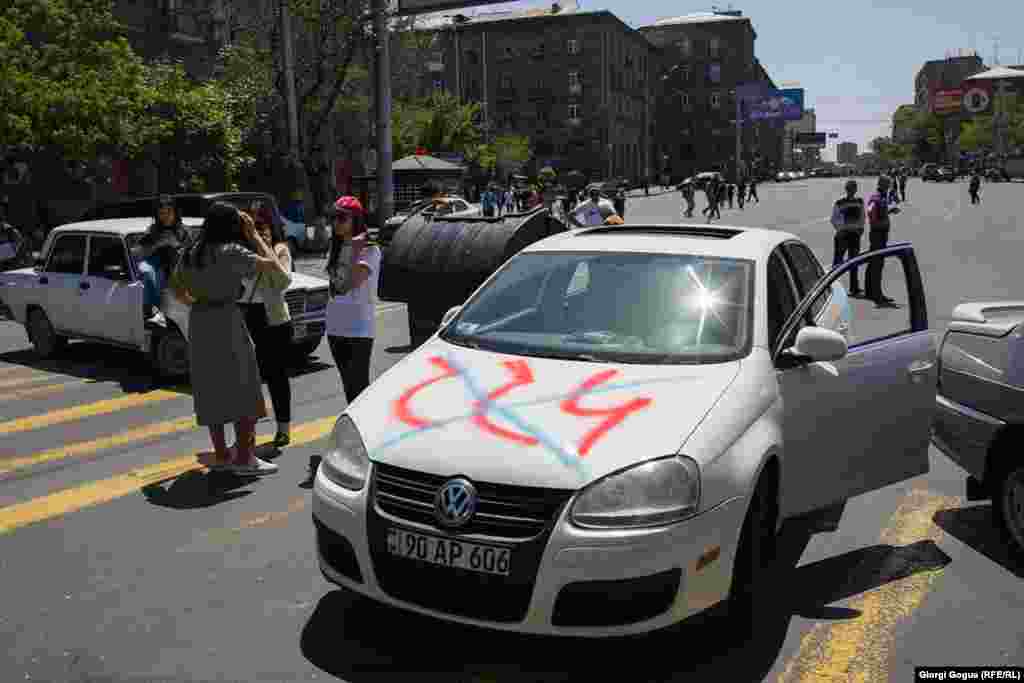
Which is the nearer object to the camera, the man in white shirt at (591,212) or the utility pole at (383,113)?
the man in white shirt at (591,212)

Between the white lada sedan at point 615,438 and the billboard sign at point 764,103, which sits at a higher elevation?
the billboard sign at point 764,103

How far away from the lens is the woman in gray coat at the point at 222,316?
654 cm

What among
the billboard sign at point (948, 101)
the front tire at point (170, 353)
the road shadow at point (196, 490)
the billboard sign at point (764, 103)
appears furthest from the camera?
the billboard sign at point (948, 101)

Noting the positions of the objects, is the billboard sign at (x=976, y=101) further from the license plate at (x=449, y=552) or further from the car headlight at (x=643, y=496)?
the license plate at (x=449, y=552)

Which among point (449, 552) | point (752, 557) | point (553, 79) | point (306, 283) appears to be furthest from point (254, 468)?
point (553, 79)

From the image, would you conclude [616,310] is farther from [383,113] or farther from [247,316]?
[383,113]

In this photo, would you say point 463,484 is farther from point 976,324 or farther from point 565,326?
point 976,324

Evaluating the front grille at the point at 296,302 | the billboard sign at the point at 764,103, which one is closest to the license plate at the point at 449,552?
the front grille at the point at 296,302

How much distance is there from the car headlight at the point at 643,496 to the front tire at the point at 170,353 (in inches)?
296

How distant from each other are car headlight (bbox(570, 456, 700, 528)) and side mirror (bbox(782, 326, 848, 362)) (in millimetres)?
1048

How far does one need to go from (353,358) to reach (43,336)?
6.64m

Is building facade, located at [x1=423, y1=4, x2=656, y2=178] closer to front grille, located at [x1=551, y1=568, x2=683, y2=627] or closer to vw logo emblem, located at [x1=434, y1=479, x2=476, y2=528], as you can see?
vw logo emblem, located at [x1=434, y1=479, x2=476, y2=528]

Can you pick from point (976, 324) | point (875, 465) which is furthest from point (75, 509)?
point (976, 324)

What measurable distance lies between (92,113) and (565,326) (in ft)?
66.5
